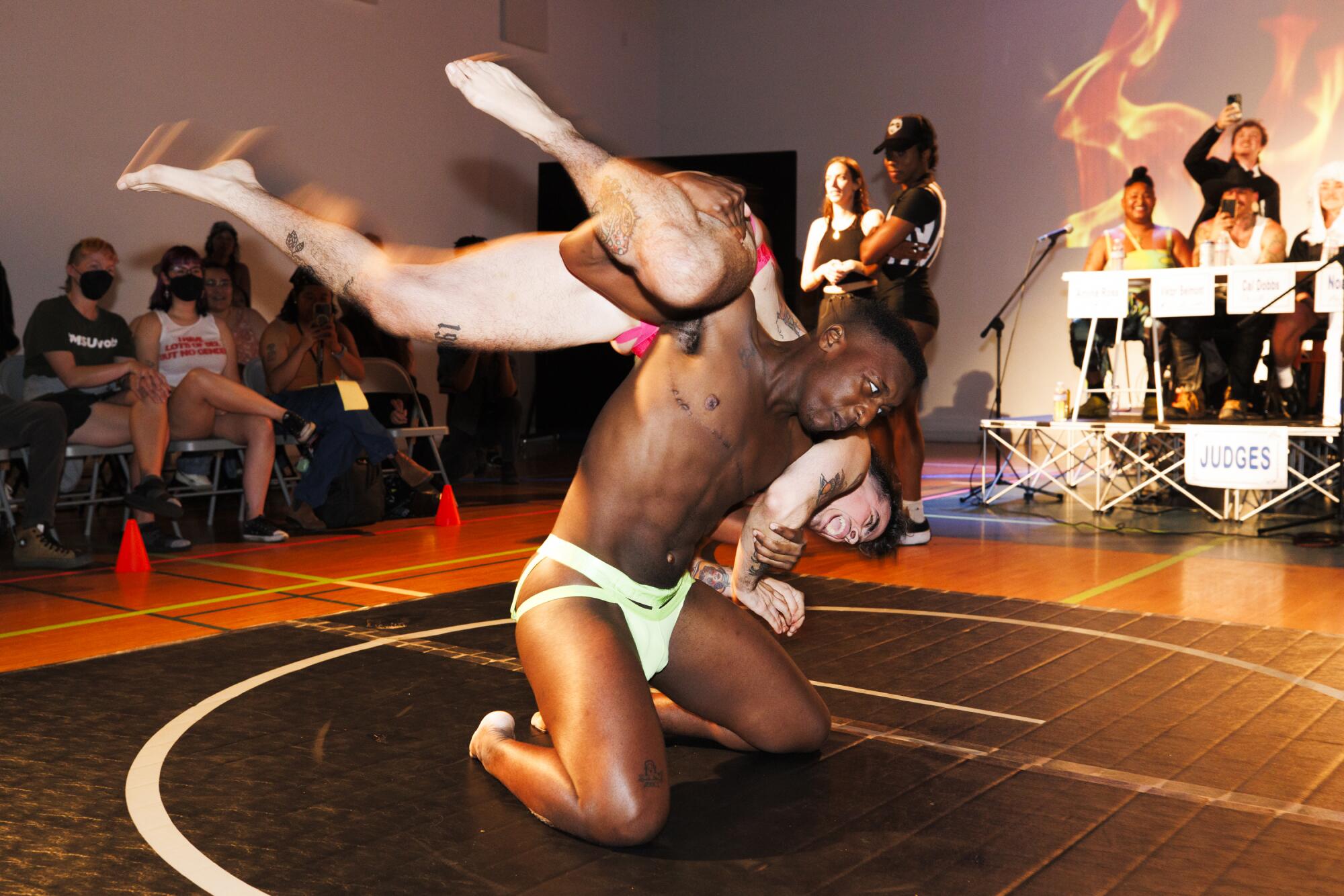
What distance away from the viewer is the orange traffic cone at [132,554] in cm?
484

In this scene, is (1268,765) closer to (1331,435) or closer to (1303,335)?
(1331,435)

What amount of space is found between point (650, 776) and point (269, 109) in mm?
8420

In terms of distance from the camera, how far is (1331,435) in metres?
5.65

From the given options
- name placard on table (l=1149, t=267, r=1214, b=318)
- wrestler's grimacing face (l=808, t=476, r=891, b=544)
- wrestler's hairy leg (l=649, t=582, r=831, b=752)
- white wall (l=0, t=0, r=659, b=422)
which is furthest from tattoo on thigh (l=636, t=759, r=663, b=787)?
name placard on table (l=1149, t=267, r=1214, b=318)

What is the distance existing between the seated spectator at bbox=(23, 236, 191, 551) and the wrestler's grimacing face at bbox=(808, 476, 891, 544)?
3538 millimetres

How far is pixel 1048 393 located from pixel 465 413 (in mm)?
5855

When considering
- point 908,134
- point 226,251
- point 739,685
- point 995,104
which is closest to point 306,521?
point 226,251

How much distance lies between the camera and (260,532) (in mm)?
5691

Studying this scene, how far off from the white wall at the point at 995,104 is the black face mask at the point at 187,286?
25.5 feet

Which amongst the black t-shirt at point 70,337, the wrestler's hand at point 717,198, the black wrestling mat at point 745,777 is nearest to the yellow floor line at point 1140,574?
the black wrestling mat at point 745,777

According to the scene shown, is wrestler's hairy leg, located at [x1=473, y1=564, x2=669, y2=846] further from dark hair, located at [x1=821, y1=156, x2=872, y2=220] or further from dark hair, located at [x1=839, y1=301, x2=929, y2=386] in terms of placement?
dark hair, located at [x1=821, y1=156, x2=872, y2=220]

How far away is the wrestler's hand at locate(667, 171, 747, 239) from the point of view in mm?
1914

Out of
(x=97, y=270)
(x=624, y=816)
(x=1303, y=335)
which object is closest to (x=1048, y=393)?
(x=1303, y=335)

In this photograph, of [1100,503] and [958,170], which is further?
[958,170]
